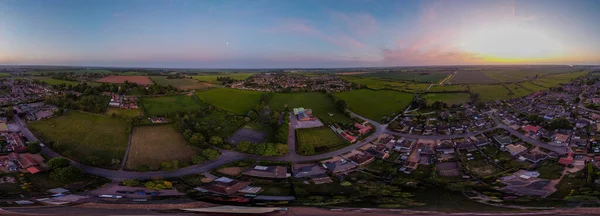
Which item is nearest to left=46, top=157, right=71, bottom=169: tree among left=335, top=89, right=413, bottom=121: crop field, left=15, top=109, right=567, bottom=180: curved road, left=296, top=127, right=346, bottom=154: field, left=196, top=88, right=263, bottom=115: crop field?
left=15, top=109, right=567, bottom=180: curved road

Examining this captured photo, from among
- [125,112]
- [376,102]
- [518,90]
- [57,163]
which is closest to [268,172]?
[57,163]

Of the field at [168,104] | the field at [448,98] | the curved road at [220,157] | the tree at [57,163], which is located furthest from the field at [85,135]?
the field at [448,98]

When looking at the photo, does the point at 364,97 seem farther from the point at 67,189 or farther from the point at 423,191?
the point at 67,189

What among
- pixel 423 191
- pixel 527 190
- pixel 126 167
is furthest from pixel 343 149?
pixel 126 167

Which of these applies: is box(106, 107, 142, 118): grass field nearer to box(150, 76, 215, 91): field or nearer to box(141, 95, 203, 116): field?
box(141, 95, 203, 116): field

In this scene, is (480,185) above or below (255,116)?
below

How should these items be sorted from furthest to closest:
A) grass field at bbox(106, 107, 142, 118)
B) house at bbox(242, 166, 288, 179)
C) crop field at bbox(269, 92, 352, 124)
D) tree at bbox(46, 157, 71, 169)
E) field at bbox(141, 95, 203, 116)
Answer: crop field at bbox(269, 92, 352, 124) < field at bbox(141, 95, 203, 116) < grass field at bbox(106, 107, 142, 118) < tree at bbox(46, 157, 71, 169) < house at bbox(242, 166, 288, 179)
